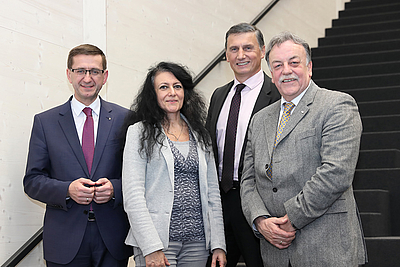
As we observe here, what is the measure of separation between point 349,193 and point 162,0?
2.43 m

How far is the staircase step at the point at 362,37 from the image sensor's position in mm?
5047

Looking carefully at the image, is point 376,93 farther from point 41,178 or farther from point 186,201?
point 41,178

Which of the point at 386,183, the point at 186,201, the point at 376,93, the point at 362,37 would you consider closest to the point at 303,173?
the point at 186,201

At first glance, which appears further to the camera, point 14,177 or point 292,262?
point 14,177

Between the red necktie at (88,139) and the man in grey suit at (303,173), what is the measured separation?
758mm

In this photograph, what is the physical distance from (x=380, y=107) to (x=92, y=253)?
108 inches

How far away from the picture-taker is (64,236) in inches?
86.0

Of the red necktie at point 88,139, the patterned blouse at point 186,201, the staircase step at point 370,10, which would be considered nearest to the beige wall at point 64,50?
the red necktie at point 88,139

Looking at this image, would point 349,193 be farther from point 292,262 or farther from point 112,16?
point 112,16

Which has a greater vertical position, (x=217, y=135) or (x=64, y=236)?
(x=217, y=135)

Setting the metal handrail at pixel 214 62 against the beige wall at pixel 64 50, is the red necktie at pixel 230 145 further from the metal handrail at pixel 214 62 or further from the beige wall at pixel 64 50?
the metal handrail at pixel 214 62

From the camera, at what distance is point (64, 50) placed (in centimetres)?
286

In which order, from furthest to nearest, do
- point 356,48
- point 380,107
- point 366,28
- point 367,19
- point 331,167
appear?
point 367,19 → point 366,28 → point 356,48 → point 380,107 → point 331,167

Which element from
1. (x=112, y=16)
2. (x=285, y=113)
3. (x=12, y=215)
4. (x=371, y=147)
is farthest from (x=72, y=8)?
(x=371, y=147)
